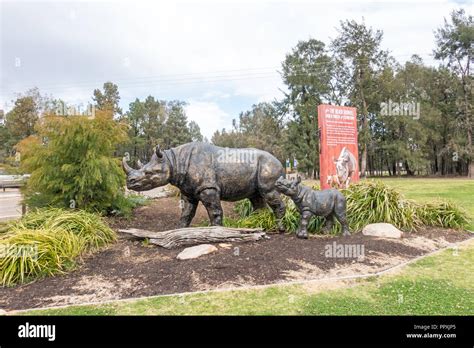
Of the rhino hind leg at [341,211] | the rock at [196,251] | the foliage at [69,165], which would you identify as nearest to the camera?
the rock at [196,251]

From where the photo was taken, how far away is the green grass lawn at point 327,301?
125 inches

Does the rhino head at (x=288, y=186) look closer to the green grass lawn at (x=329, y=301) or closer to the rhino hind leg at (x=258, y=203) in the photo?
the rhino hind leg at (x=258, y=203)

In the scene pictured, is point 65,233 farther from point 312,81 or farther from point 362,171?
point 312,81

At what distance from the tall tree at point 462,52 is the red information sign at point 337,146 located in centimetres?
2497

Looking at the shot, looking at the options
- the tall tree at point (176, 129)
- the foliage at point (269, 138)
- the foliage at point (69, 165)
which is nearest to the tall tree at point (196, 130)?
the foliage at point (269, 138)

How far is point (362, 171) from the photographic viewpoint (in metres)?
29.8

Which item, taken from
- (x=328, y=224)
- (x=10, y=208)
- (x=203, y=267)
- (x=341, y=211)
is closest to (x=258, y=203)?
(x=328, y=224)

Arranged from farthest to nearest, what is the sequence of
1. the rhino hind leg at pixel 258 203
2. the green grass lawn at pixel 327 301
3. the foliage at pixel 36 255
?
1. the rhino hind leg at pixel 258 203
2. the foliage at pixel 36 255
3. the green grass lawn at pixel 327 301

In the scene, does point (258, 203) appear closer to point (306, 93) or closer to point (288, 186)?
point (288, 186)

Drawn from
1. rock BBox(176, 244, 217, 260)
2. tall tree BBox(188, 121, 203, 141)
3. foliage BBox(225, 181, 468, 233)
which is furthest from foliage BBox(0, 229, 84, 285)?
tall tree BBox(188, 121, 203, 141)

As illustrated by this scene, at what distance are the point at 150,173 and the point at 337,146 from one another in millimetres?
7877

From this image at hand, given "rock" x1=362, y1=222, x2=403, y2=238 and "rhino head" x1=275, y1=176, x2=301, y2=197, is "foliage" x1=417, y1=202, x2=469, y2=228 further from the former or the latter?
"rhino head" x1=275, y1=176, x2=301, y2=197

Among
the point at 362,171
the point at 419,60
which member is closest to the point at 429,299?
the point at 362,171
